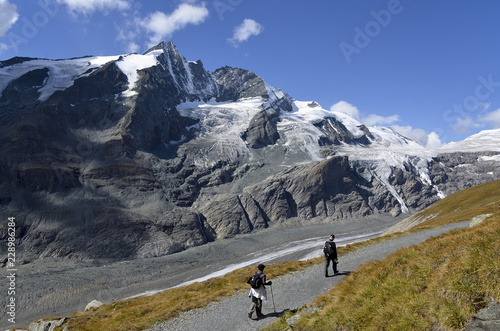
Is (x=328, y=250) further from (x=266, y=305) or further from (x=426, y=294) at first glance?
(x=426, y=294)

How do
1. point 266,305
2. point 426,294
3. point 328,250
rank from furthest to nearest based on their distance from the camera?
point 328,250, point 266,305, point 426,294

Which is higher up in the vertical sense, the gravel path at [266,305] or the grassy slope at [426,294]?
the grassy slope at [426,294]

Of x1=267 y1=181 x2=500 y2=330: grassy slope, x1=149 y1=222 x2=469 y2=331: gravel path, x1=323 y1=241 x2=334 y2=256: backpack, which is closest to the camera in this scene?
x1=267 y1=181 x2=500 y2=330: grassy slope

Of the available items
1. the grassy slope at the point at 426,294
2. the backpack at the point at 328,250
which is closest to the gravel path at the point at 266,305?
the backpack at the point at 328,250

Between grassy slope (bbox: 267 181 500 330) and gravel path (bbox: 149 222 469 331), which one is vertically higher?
grassy slope (bbox: 267 181 500 330)

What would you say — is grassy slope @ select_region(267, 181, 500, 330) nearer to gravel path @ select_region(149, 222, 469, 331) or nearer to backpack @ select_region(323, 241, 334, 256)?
gravel path @ select_region(149, 222, 469, 331)

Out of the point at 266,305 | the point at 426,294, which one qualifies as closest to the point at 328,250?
the point at 266,305

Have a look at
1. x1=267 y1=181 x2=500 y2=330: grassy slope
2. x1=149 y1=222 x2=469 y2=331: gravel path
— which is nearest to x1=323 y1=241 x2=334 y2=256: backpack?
x1=149 y1=222 x2=469 y2=331: gravel path

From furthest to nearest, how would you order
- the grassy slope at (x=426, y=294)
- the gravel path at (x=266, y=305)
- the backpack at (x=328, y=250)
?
the backpack at (x=328, y=250) < the gravel path at (x=266, y=305) < the grassy slope at (x=426, y=294)

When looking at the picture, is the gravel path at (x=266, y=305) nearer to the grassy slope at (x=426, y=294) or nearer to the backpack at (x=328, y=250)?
the backpack at (x=328, y=250)

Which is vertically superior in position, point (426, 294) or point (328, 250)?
point (426, 294)

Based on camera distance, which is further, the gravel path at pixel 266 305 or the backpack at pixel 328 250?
the backpack at pixel 328 250

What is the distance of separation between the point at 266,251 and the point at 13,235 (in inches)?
3902

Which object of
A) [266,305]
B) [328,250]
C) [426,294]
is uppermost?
[426,294]
